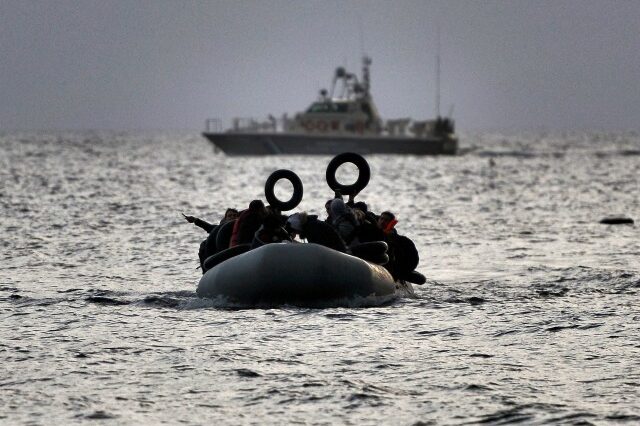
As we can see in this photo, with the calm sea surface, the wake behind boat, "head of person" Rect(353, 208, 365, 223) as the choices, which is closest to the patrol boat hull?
the calm sea surface

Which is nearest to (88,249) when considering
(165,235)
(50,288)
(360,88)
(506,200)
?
(165,235)

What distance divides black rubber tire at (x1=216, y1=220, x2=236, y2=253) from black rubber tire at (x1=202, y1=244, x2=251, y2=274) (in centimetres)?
33

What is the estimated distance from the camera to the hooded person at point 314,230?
1681 centimetres

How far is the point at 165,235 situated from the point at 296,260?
13.9m

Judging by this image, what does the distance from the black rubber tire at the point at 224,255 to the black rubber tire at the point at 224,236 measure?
13.1 inches

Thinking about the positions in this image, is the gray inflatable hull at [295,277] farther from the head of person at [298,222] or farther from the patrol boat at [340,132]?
the patrol boat at [340,132]

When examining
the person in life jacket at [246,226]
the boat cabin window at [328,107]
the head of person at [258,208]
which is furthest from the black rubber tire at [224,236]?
the boat cabin window at [328,107]

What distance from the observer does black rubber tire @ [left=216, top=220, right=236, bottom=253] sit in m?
18.0

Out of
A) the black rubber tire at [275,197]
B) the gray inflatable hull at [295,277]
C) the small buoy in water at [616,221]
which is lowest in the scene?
the small buoy in water at [616,221]

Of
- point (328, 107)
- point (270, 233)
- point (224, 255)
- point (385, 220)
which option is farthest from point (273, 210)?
point (328, 107)

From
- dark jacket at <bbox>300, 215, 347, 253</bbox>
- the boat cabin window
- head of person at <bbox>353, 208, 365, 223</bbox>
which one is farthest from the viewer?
the boat cabin window

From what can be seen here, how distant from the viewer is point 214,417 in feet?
34.2

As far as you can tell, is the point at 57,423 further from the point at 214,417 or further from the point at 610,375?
the point at 610,375

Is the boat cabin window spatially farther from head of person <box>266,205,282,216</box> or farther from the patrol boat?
head of person <box>266,205,282,216</box>
